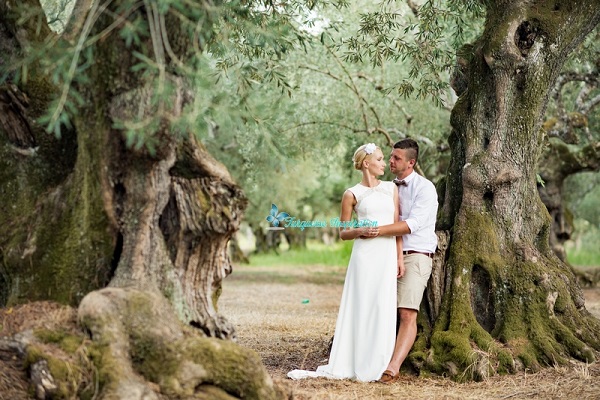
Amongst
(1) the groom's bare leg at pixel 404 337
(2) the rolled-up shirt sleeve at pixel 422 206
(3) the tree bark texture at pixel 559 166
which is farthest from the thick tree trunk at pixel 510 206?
(3) the tree bark texture at pixel 559 166

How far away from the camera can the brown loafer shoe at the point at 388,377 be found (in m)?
7.92

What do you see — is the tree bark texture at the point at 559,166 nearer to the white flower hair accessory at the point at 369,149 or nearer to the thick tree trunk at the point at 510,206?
the thick tree trunk at the point at 510,206

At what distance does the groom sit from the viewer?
8.11 metres

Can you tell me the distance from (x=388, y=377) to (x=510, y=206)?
237 centimetres

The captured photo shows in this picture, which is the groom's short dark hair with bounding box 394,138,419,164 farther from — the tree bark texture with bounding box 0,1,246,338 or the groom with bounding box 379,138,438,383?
the tree bark texture with bounding box 0,1,246,338

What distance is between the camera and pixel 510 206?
29.2 ft

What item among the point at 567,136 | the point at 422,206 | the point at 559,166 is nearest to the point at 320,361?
the point at 422,206

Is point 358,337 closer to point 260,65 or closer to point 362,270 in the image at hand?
point 362,270

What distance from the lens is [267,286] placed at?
937 inches

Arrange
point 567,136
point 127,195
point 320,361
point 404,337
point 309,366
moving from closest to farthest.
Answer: point 127,195, point 404,337, point 309,366, point 320,361, point 567,136

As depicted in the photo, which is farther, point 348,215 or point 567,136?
point 567,136

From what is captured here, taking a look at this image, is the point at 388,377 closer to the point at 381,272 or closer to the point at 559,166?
the point at 381,272

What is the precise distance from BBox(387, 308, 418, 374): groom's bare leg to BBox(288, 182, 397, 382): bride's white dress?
7 centimetres

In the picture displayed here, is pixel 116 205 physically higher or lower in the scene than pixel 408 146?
lower
